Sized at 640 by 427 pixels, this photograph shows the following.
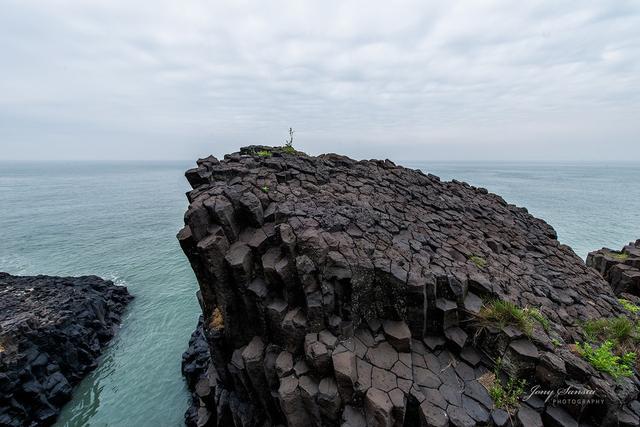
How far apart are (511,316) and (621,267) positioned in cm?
1370

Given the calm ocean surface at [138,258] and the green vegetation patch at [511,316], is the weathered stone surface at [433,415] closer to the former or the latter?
the green vegetation patch at [511,316]

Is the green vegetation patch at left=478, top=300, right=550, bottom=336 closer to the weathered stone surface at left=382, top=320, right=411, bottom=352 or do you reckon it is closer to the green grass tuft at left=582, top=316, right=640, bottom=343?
the green grass tuft at left=582, top=316, right=640, bottom=343

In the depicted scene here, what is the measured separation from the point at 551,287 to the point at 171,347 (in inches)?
855

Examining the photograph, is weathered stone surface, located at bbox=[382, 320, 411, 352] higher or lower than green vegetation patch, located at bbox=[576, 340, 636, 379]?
higher

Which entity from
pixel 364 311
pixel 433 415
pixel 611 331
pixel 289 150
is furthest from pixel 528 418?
pixel 289 150

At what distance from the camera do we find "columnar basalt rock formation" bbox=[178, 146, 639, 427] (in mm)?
7109

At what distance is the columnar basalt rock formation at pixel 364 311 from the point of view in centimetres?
711

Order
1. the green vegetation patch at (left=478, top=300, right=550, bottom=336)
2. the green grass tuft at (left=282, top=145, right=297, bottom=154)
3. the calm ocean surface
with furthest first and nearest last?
1. the calm ocean surface
2. the green grass tuft at (left=282, top=145, right=297, bottom=154)
3. the green vegetation patch at (left=478, top=300, right=550, bottom=336)

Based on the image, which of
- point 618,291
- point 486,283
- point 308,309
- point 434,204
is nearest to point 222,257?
point 308,309

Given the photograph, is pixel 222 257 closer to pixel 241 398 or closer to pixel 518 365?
pixel 241 398

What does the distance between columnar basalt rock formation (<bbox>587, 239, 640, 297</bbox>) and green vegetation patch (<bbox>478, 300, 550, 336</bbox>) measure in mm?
10628

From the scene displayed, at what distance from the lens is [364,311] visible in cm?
857

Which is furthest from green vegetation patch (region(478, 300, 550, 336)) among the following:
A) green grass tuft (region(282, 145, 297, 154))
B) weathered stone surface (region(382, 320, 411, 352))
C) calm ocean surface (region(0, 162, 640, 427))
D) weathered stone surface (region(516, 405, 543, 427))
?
calm ocean surface (region(0, 162, 640, 427))

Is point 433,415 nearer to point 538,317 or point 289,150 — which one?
point 538,317
